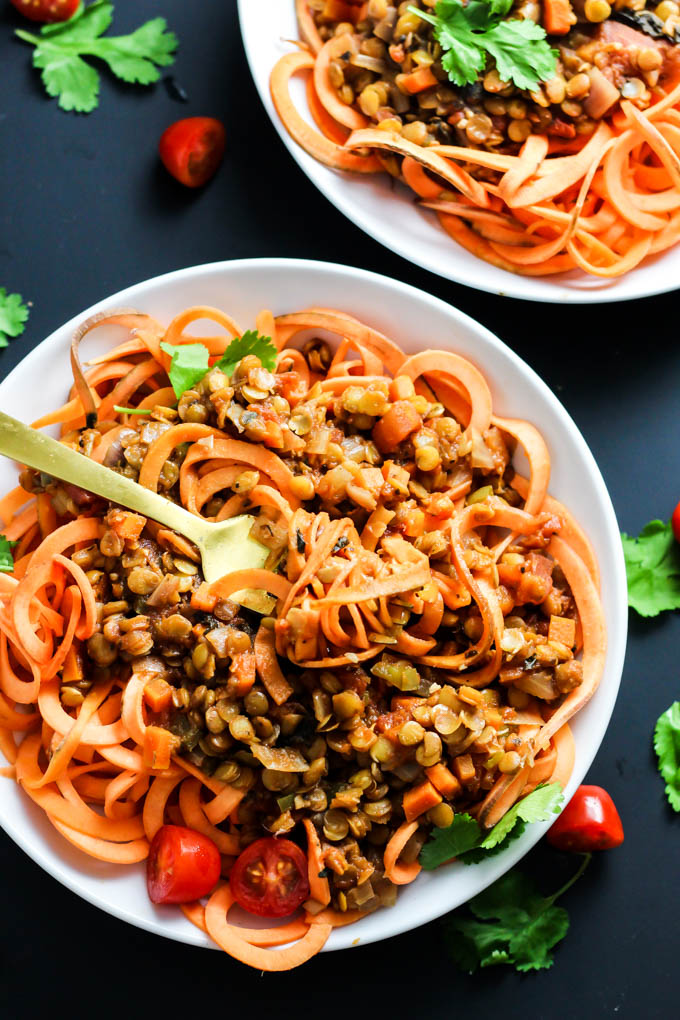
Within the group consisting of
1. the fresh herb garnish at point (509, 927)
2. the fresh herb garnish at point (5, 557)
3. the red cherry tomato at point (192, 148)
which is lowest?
the fresh herb garnish at point (509, 927)

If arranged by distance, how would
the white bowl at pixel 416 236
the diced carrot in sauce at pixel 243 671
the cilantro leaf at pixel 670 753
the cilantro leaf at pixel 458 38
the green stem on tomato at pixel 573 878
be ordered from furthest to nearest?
the cilantro leaf at pixel 670 753, the green stem on tomato at pixel 573 878, the white bowl at pixel 416 236, the cilantro leaf at pixel 458 38, the diced carrot in sauce at pixel 243 671

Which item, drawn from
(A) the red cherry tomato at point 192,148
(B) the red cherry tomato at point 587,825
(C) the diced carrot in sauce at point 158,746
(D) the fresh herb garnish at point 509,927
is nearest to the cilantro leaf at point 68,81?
(A) the red cherry tomato at point 192,148

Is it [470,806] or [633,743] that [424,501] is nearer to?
[470,806]

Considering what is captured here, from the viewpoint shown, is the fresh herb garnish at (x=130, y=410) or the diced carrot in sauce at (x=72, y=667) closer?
the diced carrot in sauce at (x=72, y=667)

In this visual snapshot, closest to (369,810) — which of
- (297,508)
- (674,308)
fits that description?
(297,508)

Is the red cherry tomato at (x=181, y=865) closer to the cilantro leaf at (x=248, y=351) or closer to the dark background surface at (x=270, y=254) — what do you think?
the dark background surface at (x=270, y=254)

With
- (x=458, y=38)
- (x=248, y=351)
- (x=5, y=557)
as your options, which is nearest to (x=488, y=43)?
(x=458, y=38)

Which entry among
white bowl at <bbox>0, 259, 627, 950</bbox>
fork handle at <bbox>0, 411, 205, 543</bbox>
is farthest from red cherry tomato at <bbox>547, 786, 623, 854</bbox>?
fork handle at <bbox>0, 411, 205, 543</bbox>
